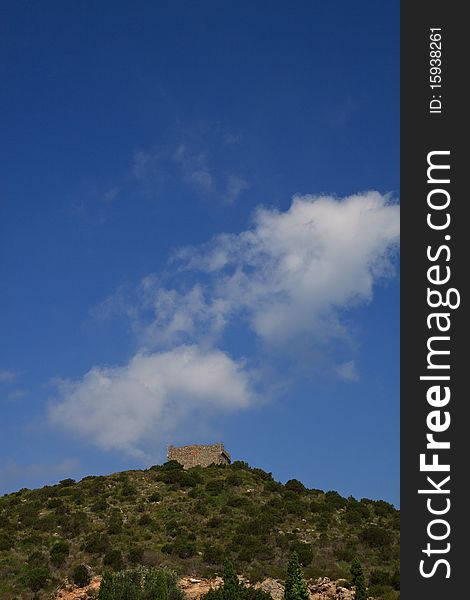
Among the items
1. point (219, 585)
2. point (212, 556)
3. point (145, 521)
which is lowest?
point (219, 585)

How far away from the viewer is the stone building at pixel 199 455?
73750 mm

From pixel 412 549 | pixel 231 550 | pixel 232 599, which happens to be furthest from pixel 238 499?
pixel 412 549

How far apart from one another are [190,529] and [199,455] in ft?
62.8

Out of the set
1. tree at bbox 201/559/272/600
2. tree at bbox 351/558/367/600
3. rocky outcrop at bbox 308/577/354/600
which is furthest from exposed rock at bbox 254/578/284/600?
tree at bbox 351/558/367/600

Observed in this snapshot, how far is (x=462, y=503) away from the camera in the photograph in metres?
19.1

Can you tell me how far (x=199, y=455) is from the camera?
74.3 metres

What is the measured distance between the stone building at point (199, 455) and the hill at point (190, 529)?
3.12 metres

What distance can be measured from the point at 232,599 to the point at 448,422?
23.2 m

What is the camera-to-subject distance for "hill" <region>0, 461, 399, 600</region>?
159 ft

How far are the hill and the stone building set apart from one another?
3.12 metres

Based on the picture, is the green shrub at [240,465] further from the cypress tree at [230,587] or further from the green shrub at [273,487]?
the cypress tree at [230,587]

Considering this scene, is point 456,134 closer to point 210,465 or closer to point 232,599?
point 232,599

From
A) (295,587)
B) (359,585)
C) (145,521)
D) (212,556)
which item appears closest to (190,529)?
(145,521)

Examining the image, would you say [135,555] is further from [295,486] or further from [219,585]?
[295,486]
